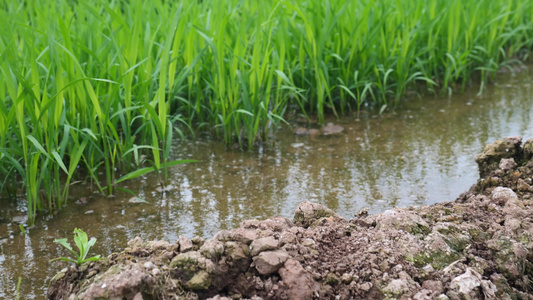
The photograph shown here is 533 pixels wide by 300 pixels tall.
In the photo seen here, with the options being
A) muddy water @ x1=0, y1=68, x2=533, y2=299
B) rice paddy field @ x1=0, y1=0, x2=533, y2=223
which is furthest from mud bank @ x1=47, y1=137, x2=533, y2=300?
rice paddy field @ x1=0, y1=0, x2=533, y2=223

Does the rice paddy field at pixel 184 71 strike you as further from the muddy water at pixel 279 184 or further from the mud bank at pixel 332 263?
the mud bank at pixel 332 263

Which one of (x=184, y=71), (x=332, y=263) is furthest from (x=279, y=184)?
(x=332, y=263)

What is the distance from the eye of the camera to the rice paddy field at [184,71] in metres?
2.22

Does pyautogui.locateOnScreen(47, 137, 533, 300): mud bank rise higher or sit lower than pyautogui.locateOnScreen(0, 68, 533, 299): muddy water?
higher

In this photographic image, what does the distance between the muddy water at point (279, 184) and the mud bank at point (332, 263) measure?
0.49 metres

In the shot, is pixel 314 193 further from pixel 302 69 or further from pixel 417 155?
pixel 302 69

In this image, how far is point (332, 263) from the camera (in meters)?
1.50

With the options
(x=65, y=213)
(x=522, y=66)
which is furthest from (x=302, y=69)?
(x=522, y=66)

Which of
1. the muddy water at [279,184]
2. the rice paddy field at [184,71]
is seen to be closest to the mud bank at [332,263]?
the muddy water at [279,184]

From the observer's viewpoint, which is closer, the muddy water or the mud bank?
the mud bank

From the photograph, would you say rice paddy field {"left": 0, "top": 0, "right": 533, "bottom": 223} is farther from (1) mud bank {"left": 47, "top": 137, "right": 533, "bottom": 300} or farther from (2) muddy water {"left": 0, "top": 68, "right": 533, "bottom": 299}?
(1) mud bank {"left": 47, "top": 137, "right": 533, "bottom": 300}

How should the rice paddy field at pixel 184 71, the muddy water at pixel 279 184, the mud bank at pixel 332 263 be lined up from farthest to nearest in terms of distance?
the rice paddy field at pixel 184 71
the muddy water at pixel 279 184
the mud bank at pixel 332 263

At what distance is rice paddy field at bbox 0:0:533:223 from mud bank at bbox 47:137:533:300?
0.78 metres

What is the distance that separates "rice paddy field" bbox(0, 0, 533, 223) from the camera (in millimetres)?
2225
